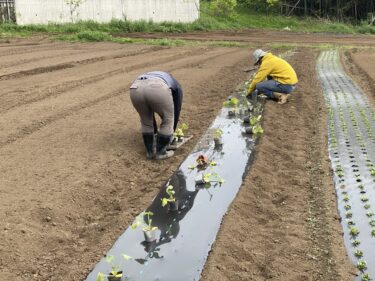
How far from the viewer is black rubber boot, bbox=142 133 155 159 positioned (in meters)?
5.83

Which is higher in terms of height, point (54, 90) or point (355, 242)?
point (54, 90)

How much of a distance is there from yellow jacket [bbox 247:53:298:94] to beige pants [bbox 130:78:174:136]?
3145mm

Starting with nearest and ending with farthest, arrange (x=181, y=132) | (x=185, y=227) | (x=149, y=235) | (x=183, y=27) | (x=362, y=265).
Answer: (x=362, y=265) < (x=149, y=235) < (x=185, y=227) < (x=181, y=132) < (x=183, y=27)

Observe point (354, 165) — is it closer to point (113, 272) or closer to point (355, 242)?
point (355, 242)

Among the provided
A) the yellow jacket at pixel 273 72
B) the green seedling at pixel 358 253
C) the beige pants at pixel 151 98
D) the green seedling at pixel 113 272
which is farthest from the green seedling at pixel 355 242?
the yellow jacket at pixel 273 72

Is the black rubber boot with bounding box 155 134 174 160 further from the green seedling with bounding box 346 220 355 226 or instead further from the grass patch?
the grass patch

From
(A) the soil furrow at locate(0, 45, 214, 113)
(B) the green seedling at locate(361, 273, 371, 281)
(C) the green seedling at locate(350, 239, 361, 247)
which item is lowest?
(B) the green seedling at locate(361, 273, 371, 281)

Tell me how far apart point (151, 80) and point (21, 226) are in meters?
2.21

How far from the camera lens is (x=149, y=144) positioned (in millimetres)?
5918

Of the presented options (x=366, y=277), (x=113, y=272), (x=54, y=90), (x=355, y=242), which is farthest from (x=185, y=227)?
(x=54, y=90)

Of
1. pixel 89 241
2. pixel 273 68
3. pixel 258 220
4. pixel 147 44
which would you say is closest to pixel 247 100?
pixel 273 68

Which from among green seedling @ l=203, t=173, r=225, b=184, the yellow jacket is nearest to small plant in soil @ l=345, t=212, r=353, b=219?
green seedling @ l=203, t=173, r=225, b=184

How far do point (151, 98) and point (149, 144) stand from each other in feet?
2.17

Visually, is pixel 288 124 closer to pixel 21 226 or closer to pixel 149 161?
pixel 149 161
